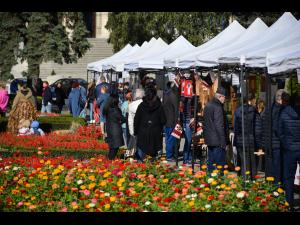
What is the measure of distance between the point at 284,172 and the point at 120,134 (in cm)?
501

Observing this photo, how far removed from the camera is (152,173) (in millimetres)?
12234

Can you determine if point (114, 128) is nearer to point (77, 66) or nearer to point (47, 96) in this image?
point (47, 96)

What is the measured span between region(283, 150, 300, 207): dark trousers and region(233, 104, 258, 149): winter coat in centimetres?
217

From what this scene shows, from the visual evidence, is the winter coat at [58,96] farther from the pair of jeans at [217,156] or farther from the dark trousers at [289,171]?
the dark trousers at [289,171]

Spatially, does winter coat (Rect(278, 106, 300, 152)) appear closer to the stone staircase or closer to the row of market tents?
the row of market tents

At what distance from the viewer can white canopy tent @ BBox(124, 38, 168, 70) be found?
77.8 ft

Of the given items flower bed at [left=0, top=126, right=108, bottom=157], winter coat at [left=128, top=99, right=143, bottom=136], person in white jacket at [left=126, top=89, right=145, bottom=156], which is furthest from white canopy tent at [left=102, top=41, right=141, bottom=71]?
winter coat at [left=128, top=99, right=143, bottom=136]

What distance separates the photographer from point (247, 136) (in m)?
14.7

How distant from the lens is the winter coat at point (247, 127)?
14.8 metres

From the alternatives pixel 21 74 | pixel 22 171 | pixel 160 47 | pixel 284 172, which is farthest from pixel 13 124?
pixel 21 74

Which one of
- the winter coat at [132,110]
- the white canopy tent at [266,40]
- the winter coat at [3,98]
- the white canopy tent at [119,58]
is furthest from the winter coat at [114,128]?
the white canopy tent at [119,58]

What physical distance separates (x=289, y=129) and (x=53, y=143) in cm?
773

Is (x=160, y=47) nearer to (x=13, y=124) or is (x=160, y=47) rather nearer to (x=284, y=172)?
(x=13, y=124)

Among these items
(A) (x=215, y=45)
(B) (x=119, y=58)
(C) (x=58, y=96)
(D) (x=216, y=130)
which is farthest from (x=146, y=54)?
(D) (x=216, y=130)
